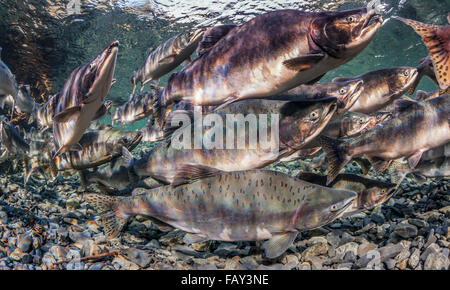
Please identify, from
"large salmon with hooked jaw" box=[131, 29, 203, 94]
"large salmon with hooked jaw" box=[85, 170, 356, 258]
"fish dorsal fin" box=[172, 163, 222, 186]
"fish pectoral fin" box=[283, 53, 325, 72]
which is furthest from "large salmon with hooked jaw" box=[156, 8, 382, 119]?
"large salmon with hooked jaw" box=[131, 29, 203, 94]

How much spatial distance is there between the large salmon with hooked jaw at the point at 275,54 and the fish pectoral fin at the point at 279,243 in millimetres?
1451

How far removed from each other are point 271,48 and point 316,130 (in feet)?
3.16

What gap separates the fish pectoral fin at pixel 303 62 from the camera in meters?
2.18

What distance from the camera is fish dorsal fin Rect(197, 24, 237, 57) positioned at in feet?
10.0

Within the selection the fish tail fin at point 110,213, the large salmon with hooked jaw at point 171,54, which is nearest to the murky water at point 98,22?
the large salmon with hooked jaw at point 171,54

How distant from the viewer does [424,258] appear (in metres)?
2.55

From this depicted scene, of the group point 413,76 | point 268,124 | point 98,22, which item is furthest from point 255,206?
point 98,22

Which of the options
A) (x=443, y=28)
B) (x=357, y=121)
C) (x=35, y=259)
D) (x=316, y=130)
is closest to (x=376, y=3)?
(x=443, y=28)

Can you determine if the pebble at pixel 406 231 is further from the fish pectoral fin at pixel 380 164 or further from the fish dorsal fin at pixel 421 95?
the fish dorsal fin at pixel 421 95

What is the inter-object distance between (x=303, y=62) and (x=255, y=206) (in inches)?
57.1

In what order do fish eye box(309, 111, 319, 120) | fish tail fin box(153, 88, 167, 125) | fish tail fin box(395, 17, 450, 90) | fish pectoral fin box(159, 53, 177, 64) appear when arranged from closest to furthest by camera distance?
1. fish tail fin box(395, 17, 450, 90)
2. fish eye box(309, 111, 319, 120)
3. fish tail fin box(153, 88, 167, 125)
4. fish pectoral fin box(159, 53, 177, 64)

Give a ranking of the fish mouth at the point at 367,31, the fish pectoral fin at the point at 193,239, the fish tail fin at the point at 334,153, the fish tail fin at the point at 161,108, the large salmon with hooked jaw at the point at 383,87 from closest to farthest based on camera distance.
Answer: the fish mouth at the point at 367,31 → the fish pectoral fin at the point at 193,239 → the fish tail fin at the point at 161,108 → the fish tail fin at the point at 334,153 → the large salmon with hooked jaw at the point at 383,87

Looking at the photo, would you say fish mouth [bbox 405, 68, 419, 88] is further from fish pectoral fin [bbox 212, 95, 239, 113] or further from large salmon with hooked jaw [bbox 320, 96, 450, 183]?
fish pectoral fin [bbox 212, 95, 239, 113]

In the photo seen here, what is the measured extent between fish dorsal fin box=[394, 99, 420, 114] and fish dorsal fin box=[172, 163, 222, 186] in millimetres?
2806
